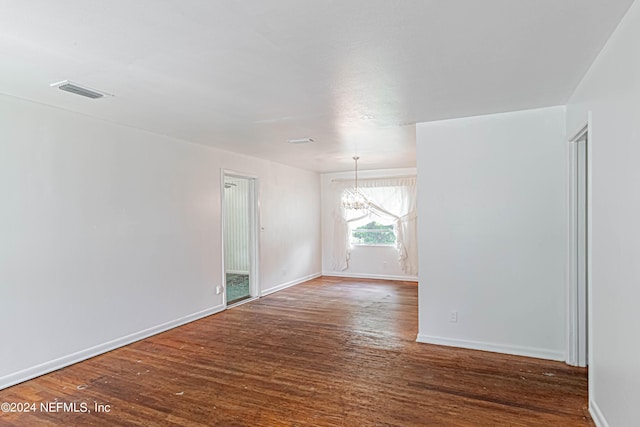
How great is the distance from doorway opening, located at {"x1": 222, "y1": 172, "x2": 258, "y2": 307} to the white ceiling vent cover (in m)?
2.92

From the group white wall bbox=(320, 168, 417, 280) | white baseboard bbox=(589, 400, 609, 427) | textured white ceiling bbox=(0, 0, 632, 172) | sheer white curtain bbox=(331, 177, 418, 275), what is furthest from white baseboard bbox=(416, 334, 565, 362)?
white wall bbox=(320, 168, 417, 280)

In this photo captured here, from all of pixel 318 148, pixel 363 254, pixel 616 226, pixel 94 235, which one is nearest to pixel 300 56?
pixel 616 226

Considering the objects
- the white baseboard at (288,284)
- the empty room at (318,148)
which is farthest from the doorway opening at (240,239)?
the empty room at (318,148)

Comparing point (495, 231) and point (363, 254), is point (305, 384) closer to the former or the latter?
point (495, 231)

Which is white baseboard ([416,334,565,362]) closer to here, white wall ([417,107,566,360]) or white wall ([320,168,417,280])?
white wall ([417,107,566,360])

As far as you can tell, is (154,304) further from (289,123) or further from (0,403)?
(289,123)

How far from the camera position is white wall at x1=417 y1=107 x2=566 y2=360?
343cm

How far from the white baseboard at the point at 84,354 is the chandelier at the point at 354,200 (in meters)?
3.56

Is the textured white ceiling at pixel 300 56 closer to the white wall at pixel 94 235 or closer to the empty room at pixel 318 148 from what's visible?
the empty room at pixel 318 148

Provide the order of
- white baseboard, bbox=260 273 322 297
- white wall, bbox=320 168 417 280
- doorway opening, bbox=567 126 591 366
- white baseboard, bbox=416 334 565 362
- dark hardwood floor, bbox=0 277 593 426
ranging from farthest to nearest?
white wall, bbox=320 168 417 280, white baseboard, bbox=260 273 322 297, white baseboard, bbox=416 334 565 362, doorway opening, bbox=567 126 591 366, dark hardwood floor, bbox=0 277 593 426

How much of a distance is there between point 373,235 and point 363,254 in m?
0.48

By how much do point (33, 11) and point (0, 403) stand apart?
110 inches

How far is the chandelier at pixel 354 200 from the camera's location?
712 cm

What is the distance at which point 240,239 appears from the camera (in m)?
7.92
